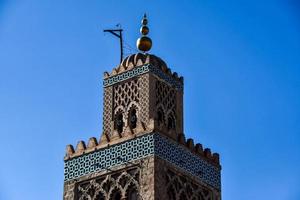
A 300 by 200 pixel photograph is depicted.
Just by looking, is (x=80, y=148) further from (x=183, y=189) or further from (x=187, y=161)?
(x=183, y=189)

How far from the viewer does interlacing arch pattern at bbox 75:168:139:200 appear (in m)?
20.0

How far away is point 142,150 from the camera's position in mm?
20219

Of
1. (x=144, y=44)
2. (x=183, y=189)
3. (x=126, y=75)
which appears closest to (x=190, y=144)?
(x=183, y=189)

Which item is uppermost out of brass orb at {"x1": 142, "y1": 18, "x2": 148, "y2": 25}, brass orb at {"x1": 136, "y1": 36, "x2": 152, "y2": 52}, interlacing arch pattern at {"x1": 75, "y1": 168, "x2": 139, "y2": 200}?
brass orb at {"x1": 142, "y1": 18, "x2": 148, "y2": 25}

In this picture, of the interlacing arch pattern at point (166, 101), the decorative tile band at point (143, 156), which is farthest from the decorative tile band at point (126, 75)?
the decorative tile band at point (143, 156)

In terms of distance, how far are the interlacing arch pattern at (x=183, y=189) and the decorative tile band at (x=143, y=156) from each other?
0.22 m

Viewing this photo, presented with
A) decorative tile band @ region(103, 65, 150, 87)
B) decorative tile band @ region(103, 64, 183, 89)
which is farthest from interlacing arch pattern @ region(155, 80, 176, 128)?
decorative tile band @ region(103, 65, 150, 87)

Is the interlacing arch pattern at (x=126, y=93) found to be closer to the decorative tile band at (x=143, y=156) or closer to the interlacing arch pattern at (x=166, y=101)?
the interlacing arch pattern at (x=166, y=101)

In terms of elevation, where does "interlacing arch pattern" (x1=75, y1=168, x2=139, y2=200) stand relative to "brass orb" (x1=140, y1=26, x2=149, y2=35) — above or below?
below

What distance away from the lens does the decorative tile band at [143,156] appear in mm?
20219

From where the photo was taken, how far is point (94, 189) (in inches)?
810

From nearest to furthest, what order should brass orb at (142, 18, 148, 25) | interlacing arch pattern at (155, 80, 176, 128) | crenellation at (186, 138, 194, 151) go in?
1. crenellation at (186, 138, 194, 151)
2. interlacing arch pattern at (155, 80, 176, 128)
3. brass orb at (142, 18, 148, 25)

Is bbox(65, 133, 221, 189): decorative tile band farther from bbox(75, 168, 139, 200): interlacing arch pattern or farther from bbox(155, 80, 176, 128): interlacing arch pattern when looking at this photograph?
bbox(155, 80, 176, 128): interlacing arch pattern

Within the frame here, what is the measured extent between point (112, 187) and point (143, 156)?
893 mm
